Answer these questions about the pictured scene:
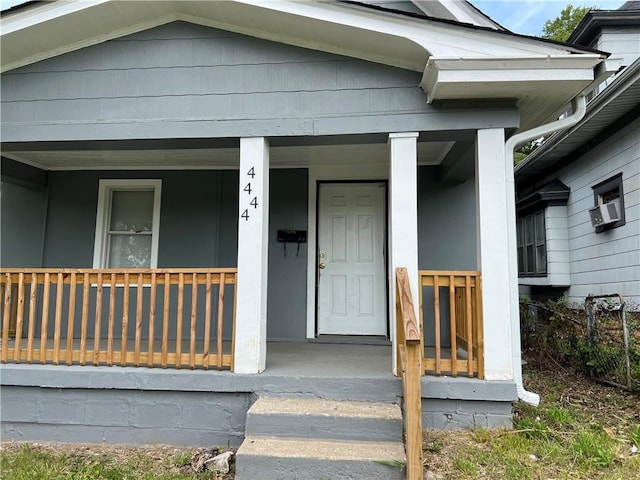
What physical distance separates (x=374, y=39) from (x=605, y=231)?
4.75 metres

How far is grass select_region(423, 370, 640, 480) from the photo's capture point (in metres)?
2.53

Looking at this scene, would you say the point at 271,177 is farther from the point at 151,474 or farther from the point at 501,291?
the point at 151,474

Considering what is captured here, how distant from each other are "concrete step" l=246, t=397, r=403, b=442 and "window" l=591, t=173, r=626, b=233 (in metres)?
4.62

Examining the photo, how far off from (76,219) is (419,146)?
420 cm

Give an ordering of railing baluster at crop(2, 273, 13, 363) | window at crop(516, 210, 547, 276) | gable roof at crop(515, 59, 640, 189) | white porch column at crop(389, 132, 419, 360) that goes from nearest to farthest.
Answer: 1. white porch column at crop(389, 132, 419, 360)
2. railing baluster at crop(2, 273, 13, 363)
3. gable roof at crop(515, 59, 640, 189)
4. window at crop(516, 210, 547, 276)

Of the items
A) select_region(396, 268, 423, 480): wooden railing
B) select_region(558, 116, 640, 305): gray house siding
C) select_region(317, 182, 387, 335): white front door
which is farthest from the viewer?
select_region(558, 116, 640, 305): gray house siding

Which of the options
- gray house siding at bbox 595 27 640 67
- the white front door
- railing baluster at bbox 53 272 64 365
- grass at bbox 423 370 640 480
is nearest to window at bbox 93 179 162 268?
railing baluster at bbox 53 272 64 365

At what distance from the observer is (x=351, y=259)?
16.6ft

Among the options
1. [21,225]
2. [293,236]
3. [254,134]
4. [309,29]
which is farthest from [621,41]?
[21,225]

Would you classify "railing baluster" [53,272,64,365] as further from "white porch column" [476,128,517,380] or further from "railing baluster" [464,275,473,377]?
"white porch column" [476,128,517,380]

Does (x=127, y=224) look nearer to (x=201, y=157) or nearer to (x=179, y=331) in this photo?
(x=201, y=157)

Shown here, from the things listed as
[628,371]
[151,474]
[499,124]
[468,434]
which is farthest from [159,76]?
[628,371]

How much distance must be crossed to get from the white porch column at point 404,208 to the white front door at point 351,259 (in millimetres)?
1671

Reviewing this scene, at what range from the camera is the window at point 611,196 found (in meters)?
5.58
